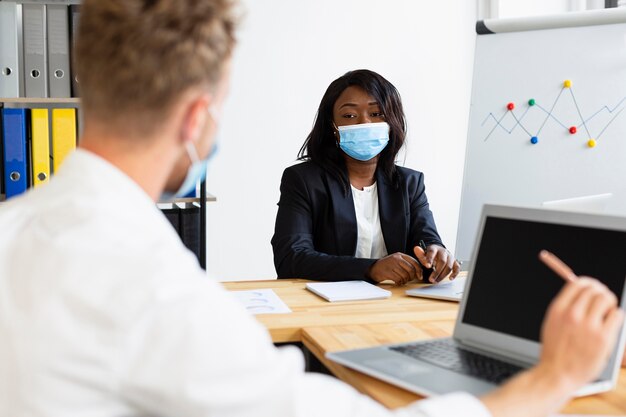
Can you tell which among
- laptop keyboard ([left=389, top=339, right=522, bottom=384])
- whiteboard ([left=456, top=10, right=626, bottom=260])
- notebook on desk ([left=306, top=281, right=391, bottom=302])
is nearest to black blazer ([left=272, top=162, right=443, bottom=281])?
notebook on desk ([left=306, top=281, right=391, bottom=302])

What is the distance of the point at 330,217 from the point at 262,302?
600 mm

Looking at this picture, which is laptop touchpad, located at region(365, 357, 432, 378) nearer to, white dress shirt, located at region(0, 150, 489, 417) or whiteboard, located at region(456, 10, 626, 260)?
white dress shirt, located at region(0, 150, 489, 417)

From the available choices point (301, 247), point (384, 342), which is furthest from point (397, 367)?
point (301, 247)

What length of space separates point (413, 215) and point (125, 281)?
69.0 inches

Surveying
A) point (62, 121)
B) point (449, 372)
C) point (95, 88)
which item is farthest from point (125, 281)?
Answer: point (62, 121)

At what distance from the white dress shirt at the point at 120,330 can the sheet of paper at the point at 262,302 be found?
89 centimetres

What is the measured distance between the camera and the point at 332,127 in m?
2.41

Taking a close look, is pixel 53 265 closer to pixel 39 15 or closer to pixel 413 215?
pixel 413 215

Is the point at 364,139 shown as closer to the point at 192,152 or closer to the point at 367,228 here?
the point at 367,228

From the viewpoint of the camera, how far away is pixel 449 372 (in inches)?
45.7

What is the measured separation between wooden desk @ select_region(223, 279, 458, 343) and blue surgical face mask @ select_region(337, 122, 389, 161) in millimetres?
560

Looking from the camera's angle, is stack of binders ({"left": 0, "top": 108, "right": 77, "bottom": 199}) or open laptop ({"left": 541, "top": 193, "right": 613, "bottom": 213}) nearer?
open laptop ({"left": 541, "top": 193, "right": 613, "bottom": 213})

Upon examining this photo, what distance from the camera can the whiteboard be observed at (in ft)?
8.23

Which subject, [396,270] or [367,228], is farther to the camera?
[367,228]
